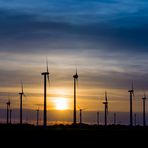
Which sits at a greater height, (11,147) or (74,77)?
(74,77)

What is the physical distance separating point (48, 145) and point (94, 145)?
22.5 feet

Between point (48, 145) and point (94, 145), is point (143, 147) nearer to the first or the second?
point (94, 145)

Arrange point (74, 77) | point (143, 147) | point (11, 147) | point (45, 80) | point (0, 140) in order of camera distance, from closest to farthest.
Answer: point (11, 147), point (143, 147), point (0, 140), point (45, 80), point (74, 77)

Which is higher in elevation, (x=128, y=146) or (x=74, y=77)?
(x=74, y=77)

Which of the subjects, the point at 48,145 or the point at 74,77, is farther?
the point at 74,77

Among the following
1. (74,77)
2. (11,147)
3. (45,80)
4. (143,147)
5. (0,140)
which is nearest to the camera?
(11,147)

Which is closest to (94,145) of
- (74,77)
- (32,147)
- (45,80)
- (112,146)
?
(112,146)

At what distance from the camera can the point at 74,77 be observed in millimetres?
182000

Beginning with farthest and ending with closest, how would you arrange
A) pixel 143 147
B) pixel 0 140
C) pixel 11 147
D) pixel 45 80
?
pixel 45 80, pixel 0 140, pixel 143 147, pixel 11 147

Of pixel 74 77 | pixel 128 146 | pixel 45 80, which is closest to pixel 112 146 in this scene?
pixel 128 146

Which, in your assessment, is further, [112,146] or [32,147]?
[112,146]

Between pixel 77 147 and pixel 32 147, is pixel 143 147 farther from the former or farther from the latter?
pixel 32 147

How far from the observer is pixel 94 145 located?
8544cm

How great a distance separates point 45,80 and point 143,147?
80.0 metres
